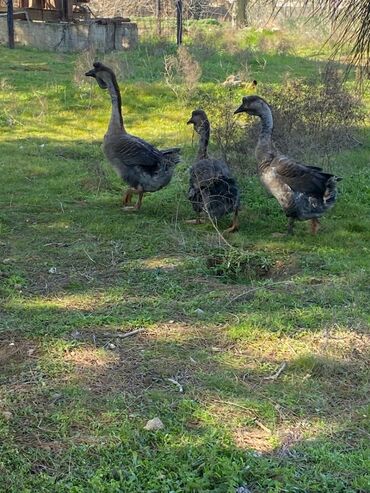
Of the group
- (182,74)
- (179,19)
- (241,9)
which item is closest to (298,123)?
(241,9)

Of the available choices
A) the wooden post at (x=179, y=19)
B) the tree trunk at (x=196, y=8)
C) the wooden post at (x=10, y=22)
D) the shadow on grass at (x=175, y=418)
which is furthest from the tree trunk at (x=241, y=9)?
the tree trunk at (x=196, y=8)

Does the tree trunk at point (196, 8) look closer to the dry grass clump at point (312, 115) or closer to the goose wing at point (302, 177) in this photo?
the dry grass clump at point (312, 115)

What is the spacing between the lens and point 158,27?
25.3m

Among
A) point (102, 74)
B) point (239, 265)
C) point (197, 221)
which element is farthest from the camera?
point (102, 74)

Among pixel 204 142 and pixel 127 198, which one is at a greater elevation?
pixel 204 142

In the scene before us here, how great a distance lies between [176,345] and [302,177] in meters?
3.18

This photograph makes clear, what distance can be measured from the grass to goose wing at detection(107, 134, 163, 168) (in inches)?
23.7

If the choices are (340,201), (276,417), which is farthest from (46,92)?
(276,417)

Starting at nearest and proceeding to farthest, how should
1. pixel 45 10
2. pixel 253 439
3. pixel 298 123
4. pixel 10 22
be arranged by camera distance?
pixel 253 439 → pixel 298 123 → pixel 10 22 → pixel 45 10

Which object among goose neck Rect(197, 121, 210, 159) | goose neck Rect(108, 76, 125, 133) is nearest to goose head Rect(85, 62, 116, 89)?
goose neck Rect(108, 76, 125, 133)

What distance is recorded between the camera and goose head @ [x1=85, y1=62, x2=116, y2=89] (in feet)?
28.1

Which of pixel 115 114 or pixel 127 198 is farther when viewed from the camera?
pixel 115 114

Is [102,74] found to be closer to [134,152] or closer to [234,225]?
[134,152]

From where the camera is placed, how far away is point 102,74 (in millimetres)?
8641
